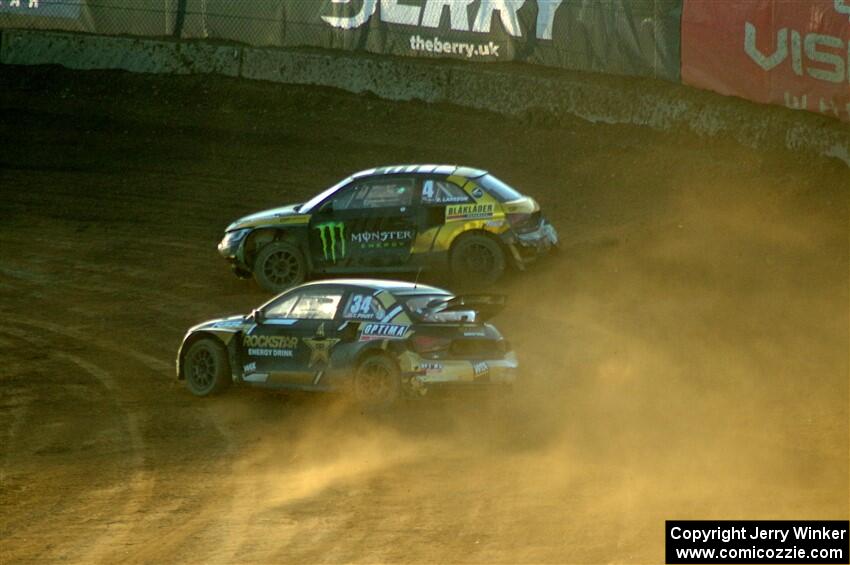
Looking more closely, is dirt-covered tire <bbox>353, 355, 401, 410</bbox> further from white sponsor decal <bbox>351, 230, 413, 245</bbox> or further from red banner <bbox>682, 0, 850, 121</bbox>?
red banner <bbox>682, 0, 850, 121</bbox>

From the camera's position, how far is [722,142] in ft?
74.4

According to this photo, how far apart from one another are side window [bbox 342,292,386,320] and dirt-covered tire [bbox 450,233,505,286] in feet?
13.0

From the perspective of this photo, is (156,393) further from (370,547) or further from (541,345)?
(370,547)

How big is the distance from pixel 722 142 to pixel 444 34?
214 inches

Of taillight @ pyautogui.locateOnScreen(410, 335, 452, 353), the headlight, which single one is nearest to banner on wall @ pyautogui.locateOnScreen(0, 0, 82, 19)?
the headlight

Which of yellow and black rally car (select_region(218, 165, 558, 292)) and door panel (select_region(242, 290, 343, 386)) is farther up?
yellow and black rally car (select_region(218, 165, 558, 292))

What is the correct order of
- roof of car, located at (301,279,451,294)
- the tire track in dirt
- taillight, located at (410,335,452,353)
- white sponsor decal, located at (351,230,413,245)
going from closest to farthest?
the tire track in dirt < taillight, located at (410,335,452,353) < roof of car, located at (301,279,451,294) < white sponsor decal, located at (351,230,413,245)

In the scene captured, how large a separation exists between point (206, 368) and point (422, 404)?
2.48 meters

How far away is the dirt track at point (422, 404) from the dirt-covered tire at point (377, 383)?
0.76 feet

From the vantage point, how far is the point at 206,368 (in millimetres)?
15023

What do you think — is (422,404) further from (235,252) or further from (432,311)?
(235,252)

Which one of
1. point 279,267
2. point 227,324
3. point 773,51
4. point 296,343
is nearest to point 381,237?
point 279,267

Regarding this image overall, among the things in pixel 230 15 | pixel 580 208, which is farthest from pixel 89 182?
pixel 580 208

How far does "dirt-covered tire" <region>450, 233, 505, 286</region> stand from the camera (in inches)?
707
